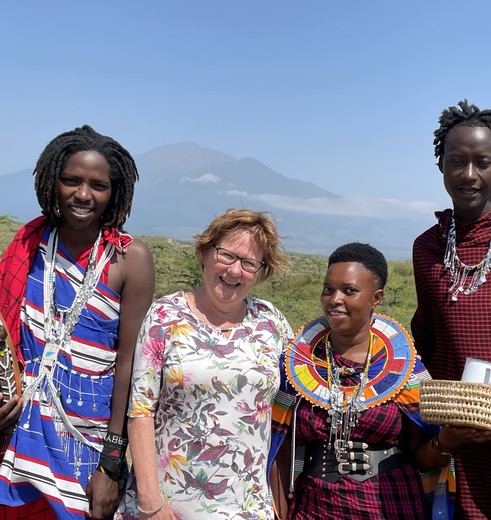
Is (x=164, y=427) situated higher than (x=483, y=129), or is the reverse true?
(x=483, y=129)

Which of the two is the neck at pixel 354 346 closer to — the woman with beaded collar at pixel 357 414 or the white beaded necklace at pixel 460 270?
the woman with beaded collar at pixel 357 414

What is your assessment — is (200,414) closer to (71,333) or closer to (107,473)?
(107,473)

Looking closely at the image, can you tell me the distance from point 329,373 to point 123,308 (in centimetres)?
A: 90

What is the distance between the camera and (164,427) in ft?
8.19

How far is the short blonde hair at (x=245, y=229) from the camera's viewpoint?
260 cm

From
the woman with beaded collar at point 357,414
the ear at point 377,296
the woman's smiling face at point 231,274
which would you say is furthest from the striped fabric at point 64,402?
the ear at point 377,296

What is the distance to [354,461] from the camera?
250 cm

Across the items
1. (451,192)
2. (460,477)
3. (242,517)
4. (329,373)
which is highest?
(451,192)

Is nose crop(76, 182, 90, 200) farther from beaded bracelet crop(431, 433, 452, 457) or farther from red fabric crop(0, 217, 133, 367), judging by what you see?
beaded bracelet crop(431, 433, 452, 457)

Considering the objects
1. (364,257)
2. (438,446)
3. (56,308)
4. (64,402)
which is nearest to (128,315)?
(56,308)

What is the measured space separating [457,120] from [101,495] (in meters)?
2.21

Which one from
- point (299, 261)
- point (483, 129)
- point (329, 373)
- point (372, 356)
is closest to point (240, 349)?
point (329, 373)

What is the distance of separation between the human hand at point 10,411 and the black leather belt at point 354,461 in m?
1.19

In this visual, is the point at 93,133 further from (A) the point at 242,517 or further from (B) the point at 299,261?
(B) the point at 299,261
